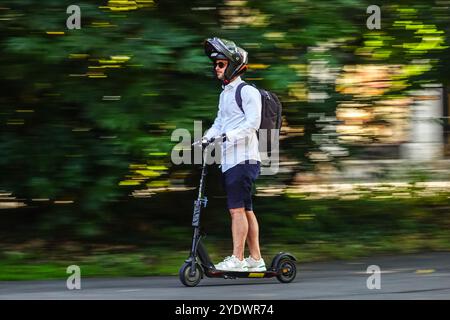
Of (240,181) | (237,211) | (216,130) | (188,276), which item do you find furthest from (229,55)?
(188,276)

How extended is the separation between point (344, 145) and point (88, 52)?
315 centimetres

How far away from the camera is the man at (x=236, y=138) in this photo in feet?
28.4

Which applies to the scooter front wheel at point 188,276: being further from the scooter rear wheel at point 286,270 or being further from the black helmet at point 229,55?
the black helmet at point 229,55

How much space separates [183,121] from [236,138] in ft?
4.94

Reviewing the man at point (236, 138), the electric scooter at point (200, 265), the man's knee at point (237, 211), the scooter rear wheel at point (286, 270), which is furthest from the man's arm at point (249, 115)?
the scooter rear wheel at point (286, 270)

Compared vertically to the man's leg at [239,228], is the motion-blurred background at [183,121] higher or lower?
higher

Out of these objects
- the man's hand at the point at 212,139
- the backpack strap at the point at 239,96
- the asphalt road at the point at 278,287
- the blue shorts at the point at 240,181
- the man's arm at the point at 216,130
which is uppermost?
the backpack strap at the point at 239,96

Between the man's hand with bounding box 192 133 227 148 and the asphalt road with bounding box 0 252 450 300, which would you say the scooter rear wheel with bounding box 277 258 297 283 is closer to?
the asphalt road with bounding box 0 252 450 300

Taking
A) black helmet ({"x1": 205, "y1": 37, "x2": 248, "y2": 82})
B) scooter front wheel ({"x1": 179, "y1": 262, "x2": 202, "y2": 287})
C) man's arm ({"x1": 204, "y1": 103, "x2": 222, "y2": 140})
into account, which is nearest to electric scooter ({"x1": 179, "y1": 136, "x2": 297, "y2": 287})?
scooter front wheel ({"x1": 179, "y1": 262, "x2": 202, "y2": 287})

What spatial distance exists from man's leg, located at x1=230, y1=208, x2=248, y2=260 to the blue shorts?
2.1 inches

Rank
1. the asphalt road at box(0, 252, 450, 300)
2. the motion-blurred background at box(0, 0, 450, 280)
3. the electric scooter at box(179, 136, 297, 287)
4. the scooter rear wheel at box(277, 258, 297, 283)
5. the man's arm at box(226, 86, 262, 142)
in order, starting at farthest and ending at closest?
the motion-blurred background at box(0, 0, 450, 280) < the scooter rear wheel at box(277, 258, 297, 283) < the electric scooter at box(179, 136, 297, 287) < the man's arm at box(226, 86, 262, 142) < the asphalt road at box(0, 252, 450, 300)

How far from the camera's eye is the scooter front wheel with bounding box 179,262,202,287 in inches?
342

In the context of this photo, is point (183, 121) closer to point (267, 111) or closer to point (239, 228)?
point (267, 111)

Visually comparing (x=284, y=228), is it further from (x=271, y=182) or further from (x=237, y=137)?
(x=237, y=137)
